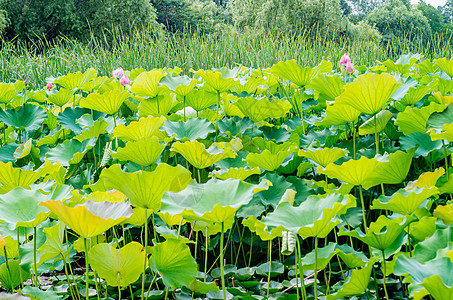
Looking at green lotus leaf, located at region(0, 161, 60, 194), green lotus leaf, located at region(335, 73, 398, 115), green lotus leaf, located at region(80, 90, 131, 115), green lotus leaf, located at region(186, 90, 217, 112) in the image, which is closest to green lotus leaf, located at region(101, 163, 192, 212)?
green lotus leaf, located at region(0, 161, 60, 194)

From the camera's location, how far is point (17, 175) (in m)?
1.09

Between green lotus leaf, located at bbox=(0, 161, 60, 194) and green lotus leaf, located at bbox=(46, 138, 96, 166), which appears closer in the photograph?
green lotus leaf, located at bbox=(0, 161, 60, 194)

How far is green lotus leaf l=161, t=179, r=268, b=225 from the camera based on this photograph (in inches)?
29.9

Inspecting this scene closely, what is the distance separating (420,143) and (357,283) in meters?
0.63

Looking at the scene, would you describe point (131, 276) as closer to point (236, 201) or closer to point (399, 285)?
point (236, 201)

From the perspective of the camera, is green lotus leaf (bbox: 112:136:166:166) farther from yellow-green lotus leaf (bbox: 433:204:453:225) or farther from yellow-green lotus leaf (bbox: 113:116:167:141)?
yellow-green lotus leaf (bbox: 433:204:453:225)

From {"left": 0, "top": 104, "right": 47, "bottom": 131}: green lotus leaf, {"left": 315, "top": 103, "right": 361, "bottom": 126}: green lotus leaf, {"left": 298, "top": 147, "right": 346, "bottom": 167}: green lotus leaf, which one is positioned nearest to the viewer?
{"left": 298, "top": 147, "right": 346, "bottom": 167}: green lotus leaf

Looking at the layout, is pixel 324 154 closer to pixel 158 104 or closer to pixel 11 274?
pixel 158 104

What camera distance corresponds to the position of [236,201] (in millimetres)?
802

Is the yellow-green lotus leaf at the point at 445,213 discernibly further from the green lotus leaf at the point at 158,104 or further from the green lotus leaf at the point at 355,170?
the green lotus leaf at the point at 158,104

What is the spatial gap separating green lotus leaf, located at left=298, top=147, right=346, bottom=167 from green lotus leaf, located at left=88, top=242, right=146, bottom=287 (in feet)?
1.75

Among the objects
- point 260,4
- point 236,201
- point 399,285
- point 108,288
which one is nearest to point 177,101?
point 108,288

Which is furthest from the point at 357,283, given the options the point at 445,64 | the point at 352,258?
the point at 445,64

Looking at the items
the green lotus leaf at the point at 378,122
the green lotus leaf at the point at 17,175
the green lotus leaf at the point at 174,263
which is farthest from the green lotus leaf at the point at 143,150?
the green lotus leaf at the point at 378,122
